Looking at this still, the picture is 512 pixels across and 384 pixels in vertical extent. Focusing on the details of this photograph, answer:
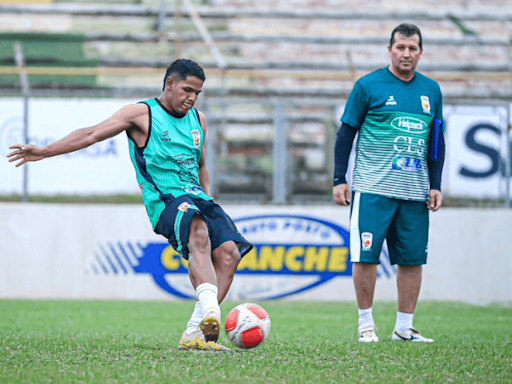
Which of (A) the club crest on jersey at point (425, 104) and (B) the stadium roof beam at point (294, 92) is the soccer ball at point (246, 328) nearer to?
(A) the club crest on jersey at point (425, 104)

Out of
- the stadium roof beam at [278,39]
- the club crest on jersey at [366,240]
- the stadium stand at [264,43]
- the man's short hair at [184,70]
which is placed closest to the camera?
the man's short hair at [184,70]

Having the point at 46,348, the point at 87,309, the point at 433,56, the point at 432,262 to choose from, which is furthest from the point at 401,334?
the point at 433,56

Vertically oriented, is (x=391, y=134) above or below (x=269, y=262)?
above

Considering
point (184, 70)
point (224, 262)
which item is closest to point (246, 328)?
point (224, 262)

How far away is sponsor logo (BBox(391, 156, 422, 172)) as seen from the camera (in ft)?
20.6

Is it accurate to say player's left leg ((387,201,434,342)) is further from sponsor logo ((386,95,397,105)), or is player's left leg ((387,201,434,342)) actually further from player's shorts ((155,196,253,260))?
player's shorts ((155,196,253,260))

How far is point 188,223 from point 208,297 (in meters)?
0.50

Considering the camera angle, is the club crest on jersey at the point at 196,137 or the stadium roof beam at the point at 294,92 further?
the stadium roof beam at the point at 294,92

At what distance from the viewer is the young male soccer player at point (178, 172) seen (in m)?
5.22

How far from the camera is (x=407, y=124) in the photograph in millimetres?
6289

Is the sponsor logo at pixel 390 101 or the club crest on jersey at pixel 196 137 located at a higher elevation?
the sponsor logo at pixel 390 101

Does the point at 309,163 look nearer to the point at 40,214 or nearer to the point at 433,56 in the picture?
the point at 40,214

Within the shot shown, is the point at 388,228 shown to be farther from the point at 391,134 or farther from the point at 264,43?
the point at 264,43

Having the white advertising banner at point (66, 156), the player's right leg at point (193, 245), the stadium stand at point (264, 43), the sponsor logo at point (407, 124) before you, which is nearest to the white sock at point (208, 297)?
the player's right leg at point (193, 245)
